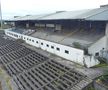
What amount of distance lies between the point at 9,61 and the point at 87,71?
1541cm

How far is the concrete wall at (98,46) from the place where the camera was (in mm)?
22609

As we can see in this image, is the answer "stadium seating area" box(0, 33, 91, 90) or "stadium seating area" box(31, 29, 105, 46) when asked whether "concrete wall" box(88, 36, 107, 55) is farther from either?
"stadium seating area" box(0, 33, 91, 90)

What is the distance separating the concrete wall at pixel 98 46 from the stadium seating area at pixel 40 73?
4212 mm

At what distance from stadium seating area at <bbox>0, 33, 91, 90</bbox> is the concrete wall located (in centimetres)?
421

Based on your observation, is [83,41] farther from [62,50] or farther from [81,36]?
[62,50]

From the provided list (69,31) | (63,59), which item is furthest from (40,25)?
(63,59)

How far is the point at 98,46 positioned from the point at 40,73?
28.5 feet

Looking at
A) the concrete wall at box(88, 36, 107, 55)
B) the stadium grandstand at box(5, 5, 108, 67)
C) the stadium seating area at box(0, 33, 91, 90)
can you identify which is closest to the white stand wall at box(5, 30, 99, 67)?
the stadium grandstand at box(5, 5, 108, 67)

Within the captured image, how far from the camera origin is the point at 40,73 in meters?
22.2

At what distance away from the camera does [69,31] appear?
3191 centimetres

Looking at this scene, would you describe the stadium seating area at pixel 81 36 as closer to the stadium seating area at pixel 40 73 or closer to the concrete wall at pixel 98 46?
the concrete wall at pixel 98 46

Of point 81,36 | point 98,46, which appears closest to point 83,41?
point 81,36

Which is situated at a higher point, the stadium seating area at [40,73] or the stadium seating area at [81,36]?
the stadium seating area at [81,36]

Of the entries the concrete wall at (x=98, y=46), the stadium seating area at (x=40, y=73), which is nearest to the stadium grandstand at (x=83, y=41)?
the concrete wall at (x=98, y=46)
